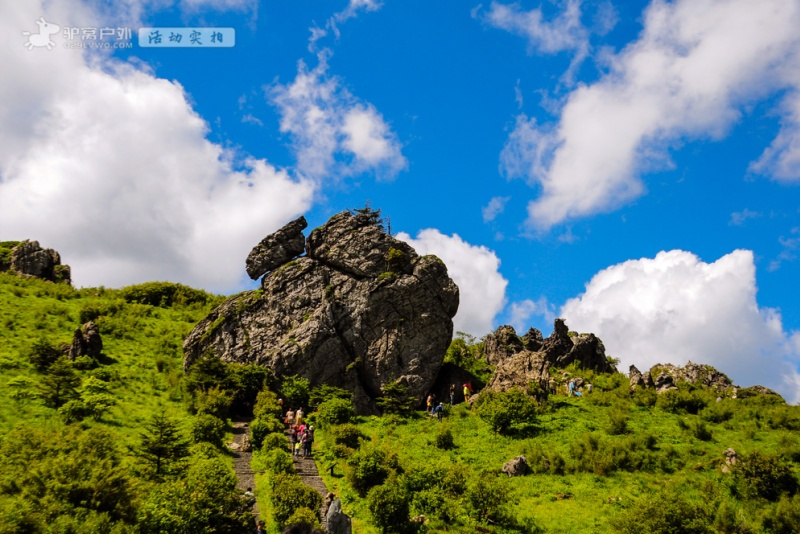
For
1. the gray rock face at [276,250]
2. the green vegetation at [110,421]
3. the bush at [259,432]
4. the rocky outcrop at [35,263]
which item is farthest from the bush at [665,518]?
the rocky outcrop at [35,263]

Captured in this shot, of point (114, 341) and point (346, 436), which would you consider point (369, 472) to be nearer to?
point (346, 436)

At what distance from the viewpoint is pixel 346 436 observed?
30938 millimetres

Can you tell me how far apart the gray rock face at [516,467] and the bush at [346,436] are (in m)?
10.3

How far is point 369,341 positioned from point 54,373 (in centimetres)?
2540

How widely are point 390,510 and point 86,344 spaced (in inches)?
1274

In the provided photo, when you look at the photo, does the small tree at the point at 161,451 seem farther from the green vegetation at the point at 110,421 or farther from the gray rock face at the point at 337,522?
the gray rock face at the point at 337,522

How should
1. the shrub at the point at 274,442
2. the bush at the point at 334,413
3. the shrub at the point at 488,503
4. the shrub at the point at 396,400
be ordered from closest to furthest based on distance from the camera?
the shrub at the point at 488,503
the shrub at the point at 274,442
the bush at the point at 334,413
the shrub at the point at 396,400

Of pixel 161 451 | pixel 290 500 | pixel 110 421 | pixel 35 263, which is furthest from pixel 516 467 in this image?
pixel 35 263

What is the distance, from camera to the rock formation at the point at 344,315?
143ft

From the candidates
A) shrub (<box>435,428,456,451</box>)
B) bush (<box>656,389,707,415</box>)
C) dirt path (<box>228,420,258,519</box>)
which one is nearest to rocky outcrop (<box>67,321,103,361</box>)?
dirt path (<box>228,420,258,519</box>)

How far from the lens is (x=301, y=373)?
42.2 metres

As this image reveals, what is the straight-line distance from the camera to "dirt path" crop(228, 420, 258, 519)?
24266mm

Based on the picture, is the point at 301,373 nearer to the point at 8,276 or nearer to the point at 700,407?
the point at 700,407

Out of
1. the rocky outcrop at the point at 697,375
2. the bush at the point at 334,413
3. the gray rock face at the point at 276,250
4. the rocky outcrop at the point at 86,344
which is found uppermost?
the gray rock face at the point at 276,250
